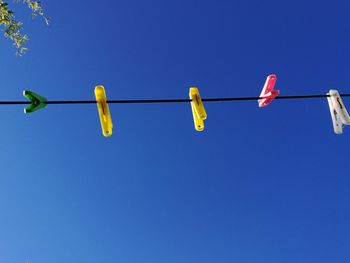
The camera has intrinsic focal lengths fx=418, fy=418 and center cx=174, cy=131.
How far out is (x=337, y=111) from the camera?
5254 millimetres

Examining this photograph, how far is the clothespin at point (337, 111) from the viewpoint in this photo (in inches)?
206

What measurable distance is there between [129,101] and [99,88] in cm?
42

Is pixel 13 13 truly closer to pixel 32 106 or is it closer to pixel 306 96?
→ pixel 32 106

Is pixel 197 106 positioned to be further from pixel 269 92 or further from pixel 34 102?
pixel 34 102

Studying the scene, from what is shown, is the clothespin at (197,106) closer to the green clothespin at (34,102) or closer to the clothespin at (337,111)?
the green clothespin at (34,102)

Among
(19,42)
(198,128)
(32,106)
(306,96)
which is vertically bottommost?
(32,106)

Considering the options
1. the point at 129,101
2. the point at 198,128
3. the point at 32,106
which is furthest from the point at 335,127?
the point at 32,106

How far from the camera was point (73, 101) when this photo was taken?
3.86m

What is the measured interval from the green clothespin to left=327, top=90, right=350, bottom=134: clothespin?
342 centimetres

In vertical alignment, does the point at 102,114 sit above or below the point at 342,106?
below

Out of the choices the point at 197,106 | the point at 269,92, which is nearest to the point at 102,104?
the point at 197,106

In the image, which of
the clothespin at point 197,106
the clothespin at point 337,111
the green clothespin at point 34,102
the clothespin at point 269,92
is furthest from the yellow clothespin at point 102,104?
the clothespin at point 337,111

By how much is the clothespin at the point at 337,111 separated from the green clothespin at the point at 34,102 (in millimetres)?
3420

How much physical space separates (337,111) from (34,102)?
361 centimetres
